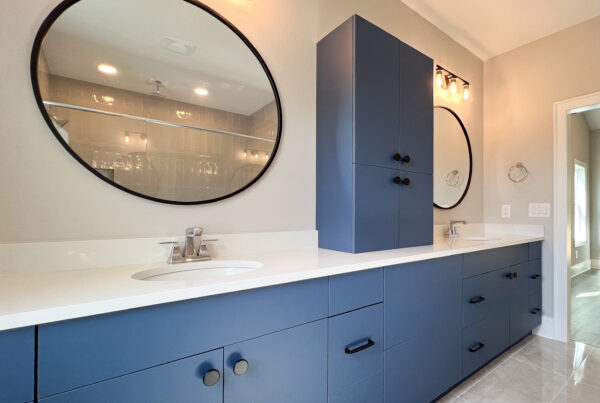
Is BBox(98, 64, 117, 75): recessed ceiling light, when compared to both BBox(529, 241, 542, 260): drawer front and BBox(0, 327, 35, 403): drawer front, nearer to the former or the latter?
BBox(0, 327, 35, 403): drawer front

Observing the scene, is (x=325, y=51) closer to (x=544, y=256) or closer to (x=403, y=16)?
(x=403, y=16)

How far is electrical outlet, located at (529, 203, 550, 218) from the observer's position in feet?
7.77

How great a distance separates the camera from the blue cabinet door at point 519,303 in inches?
78.9

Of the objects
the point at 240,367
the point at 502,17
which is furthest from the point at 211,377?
the point at 502,17

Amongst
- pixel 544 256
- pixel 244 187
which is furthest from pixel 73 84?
pixel 544 256

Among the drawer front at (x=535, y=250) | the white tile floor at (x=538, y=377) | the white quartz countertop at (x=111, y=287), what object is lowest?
the white tile floor at (x=538, y=377)

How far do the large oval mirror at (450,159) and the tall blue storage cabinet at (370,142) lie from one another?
606 mm

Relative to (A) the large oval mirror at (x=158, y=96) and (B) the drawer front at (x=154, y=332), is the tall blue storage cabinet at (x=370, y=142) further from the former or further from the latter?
(B) the drawer front at (x=154, y=332)

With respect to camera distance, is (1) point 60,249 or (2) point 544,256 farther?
(2) point 544,256

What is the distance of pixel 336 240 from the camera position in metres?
Result: 1.49

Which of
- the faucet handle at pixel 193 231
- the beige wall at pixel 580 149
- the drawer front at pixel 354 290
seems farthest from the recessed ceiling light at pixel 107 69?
the beige wall at pixel 580 149

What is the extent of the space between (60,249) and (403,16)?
2.50 meters

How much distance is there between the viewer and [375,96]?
1500 millimetres

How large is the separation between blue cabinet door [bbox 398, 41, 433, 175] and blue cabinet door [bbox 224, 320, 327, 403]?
3.61 feet
